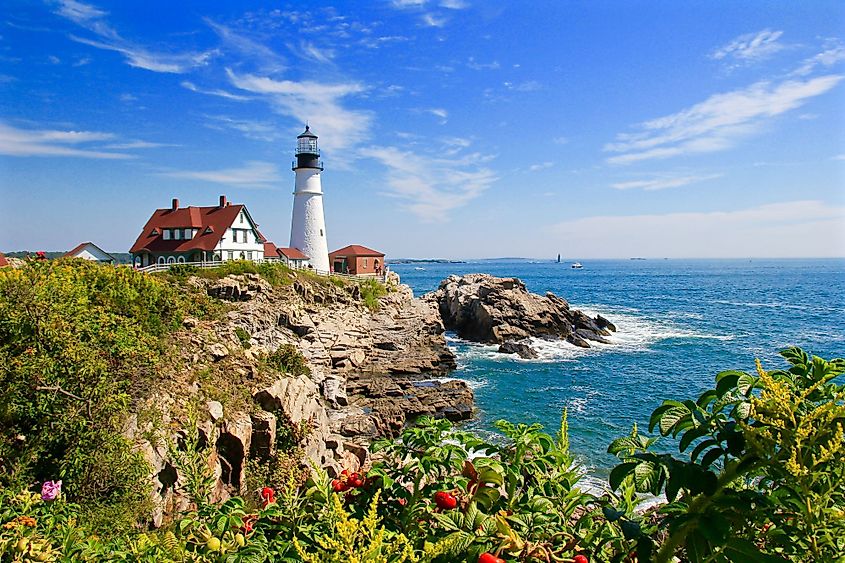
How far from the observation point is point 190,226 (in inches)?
1432

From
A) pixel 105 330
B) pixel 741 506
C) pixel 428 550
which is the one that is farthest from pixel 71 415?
pixel 741 506

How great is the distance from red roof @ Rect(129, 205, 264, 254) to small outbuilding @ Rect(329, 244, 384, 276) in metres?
14.9

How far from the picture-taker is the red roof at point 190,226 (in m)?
35.5

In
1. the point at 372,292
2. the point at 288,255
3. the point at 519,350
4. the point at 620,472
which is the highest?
the point at 288,255

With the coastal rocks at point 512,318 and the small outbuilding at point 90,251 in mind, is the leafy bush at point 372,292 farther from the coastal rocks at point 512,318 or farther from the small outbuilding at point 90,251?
the small outbuilding at point 90,251

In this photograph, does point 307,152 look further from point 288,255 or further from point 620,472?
point 620,472

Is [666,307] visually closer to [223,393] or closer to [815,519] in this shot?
[223,393]

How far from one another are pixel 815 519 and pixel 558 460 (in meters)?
1.31

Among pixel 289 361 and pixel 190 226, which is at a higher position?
pixel 190 226

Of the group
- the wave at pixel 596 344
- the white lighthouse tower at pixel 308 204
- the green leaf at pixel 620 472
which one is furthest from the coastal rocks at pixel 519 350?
the green leaf at pixel 620 472

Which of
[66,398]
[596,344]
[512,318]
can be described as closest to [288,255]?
[512,318]

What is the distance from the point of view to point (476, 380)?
2897 cm

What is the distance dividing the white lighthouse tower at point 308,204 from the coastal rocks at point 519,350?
16.3 m

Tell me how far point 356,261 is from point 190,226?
1681 centimetres
